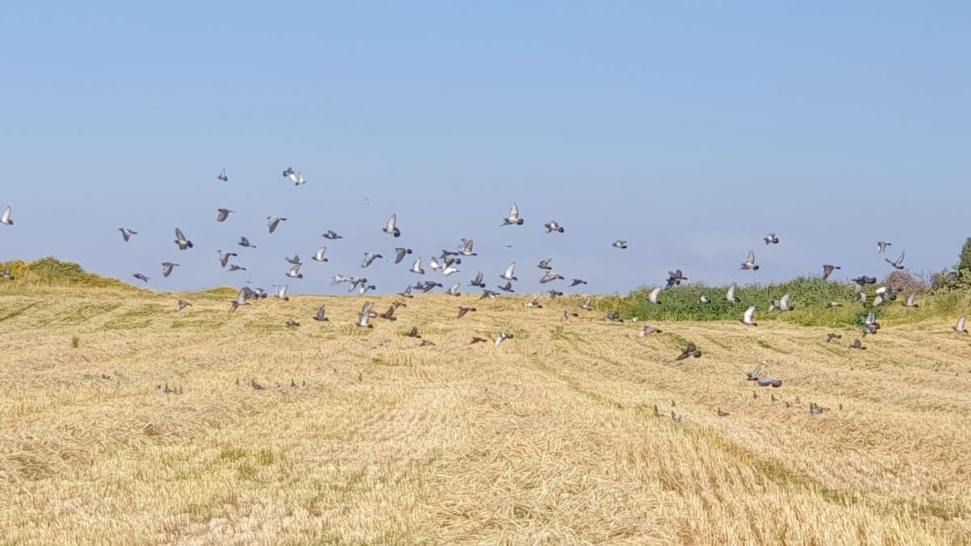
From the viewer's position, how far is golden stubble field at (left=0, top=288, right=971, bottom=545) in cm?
946

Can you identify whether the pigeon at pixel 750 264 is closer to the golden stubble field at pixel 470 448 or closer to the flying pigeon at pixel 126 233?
the golden stubble field at pixel 470 448

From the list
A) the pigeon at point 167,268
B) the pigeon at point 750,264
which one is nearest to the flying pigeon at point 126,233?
the pigeon at point 167,268

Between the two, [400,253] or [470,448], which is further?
[400,253]

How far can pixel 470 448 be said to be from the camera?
42.5 ft

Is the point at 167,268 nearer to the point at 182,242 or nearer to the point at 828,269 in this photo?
the point at 182,242

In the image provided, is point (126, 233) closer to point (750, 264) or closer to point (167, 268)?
point (167, 268)

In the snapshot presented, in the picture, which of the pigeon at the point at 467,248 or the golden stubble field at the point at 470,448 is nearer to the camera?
the golden stubble field at the point at 470,448

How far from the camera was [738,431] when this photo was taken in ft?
49.4

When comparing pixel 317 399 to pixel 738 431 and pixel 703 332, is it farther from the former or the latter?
pixel 703 332

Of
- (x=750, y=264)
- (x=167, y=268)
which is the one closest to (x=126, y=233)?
(x=167, y=268)

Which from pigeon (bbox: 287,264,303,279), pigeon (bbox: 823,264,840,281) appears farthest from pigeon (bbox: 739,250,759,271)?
pigeon (bbox: 287,264,303,279)

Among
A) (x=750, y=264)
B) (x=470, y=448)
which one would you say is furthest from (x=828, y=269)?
(x=470, y=448)

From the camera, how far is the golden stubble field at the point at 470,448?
372 inches

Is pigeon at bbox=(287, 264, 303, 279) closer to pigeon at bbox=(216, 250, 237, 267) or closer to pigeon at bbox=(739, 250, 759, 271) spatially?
pigeon at bbox=(216, 250, 237, 267)
